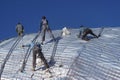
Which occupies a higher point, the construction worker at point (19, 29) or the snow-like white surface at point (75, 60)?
the construction worker at point (19, 29)

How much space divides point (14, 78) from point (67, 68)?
8.69 ft

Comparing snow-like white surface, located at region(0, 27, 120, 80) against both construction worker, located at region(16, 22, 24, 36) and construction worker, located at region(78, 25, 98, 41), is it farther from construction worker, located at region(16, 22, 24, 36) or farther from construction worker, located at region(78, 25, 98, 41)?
construction worker, located at region(16, 22, 24, 36)

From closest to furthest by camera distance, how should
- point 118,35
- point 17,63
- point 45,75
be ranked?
point 45,75, point 17,63, point 118,35

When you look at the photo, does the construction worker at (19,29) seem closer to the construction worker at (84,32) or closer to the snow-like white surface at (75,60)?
the snow-like white surface at (75,60)

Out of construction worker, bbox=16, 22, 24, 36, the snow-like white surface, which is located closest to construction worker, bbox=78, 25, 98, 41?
the snow-like white surface

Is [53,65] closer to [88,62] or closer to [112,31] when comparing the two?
[88,62]

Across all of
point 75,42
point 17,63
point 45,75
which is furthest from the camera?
point 75,42

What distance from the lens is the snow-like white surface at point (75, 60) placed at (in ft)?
70.9

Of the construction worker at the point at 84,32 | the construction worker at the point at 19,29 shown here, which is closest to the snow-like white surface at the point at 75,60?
the construction worker at the point at 84,32

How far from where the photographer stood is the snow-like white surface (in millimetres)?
21625

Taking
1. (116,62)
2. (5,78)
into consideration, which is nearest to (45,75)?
(5,78)

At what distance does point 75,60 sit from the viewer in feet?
74.3

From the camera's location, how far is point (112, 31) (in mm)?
29297

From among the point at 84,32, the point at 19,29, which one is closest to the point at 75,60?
the point at 84,32
